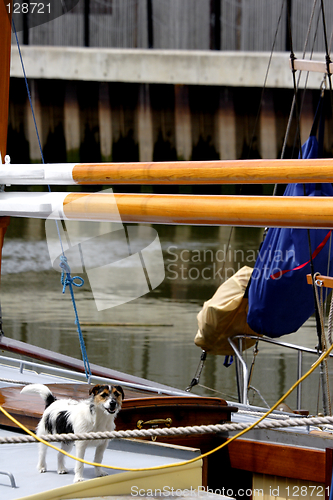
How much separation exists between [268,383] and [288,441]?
16.3ft

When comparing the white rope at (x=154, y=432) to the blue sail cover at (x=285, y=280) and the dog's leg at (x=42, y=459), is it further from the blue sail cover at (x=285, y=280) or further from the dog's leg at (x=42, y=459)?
the blue sail cover at (x=285, y=280)

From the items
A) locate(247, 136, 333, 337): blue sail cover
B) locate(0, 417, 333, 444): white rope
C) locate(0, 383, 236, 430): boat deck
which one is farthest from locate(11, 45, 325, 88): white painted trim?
locate(0, 417, 333, 444): white rope

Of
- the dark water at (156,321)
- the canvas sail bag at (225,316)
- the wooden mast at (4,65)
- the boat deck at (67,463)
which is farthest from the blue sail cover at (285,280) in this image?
the wooden mast at (4,65)

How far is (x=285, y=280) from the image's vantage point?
441 cm

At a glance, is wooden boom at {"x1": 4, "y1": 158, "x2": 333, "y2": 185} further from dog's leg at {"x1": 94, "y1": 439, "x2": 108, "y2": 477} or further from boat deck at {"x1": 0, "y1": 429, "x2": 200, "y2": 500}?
boat deck at {"x1": 0, "y1": 429, "x2": 200, "y2": 500}

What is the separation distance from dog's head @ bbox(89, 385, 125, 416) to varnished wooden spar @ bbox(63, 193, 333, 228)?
0.63 meters

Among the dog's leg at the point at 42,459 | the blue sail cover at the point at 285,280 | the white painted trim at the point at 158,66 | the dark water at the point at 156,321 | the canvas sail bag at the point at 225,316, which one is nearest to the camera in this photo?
the dog's leg at the point at 42,459

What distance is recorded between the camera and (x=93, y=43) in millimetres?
17562

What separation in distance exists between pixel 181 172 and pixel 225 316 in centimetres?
243

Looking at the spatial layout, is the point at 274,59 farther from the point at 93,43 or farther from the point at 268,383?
the point at 268,383

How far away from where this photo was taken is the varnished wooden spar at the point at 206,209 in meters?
2.05

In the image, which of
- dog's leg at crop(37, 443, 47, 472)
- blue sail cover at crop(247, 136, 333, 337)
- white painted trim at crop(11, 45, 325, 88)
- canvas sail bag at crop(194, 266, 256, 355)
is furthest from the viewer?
white painted trim at crop(11, 45, 325, 88)

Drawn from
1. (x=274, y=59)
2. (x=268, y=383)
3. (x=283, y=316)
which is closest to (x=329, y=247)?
(x=283, y=316)

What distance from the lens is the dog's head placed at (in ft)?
7.69
